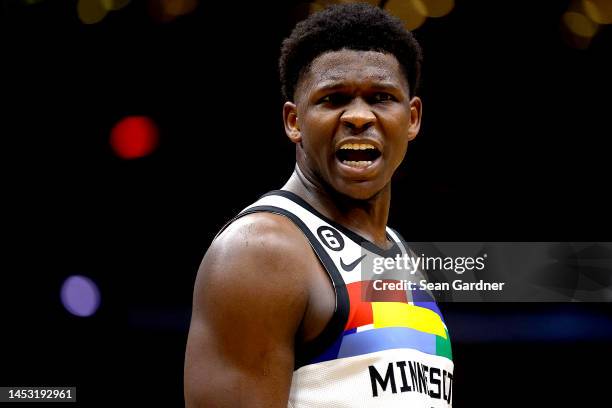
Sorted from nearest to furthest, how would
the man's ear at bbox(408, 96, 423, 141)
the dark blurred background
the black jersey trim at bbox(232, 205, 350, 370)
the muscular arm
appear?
the muscular arm → the black jersey trim at bbox(232, 205, 350, 370) → the man's ear at bbox(408, 96, 423, 141) → the dark blurred background

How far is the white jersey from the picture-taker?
1.92 metres

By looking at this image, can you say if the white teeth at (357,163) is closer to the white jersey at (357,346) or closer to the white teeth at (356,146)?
the white teeth at (356,146)

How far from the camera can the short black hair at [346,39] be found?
2236 mm

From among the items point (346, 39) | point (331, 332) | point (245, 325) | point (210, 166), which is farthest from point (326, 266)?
point (210, 166)

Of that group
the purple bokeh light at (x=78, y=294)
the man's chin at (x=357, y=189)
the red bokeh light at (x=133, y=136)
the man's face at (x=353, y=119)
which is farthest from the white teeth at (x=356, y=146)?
the purple bokeh light at (x=78, y=294)

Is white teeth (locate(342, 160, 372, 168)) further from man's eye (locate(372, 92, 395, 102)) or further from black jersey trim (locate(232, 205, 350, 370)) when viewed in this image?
black jersey trim (locate(232, 205, 350, 370))

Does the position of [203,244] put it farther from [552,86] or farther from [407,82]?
[407,82]

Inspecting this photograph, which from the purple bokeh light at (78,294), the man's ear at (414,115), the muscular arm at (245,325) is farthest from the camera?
the purple bokeh light at (78,294)

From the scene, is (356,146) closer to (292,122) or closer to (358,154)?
(358,154)

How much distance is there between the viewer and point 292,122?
2.32m

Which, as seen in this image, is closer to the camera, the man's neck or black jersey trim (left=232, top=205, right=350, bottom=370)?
black jersey trim (left=232, top=205, right=350, bottom=370)

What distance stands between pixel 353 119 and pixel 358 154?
11 cm

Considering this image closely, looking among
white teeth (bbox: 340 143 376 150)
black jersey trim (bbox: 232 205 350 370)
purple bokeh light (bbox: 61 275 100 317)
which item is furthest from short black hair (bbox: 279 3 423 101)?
purple bokeh light (bbox: 61 275 100 317)

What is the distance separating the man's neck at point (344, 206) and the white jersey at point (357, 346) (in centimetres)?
5
